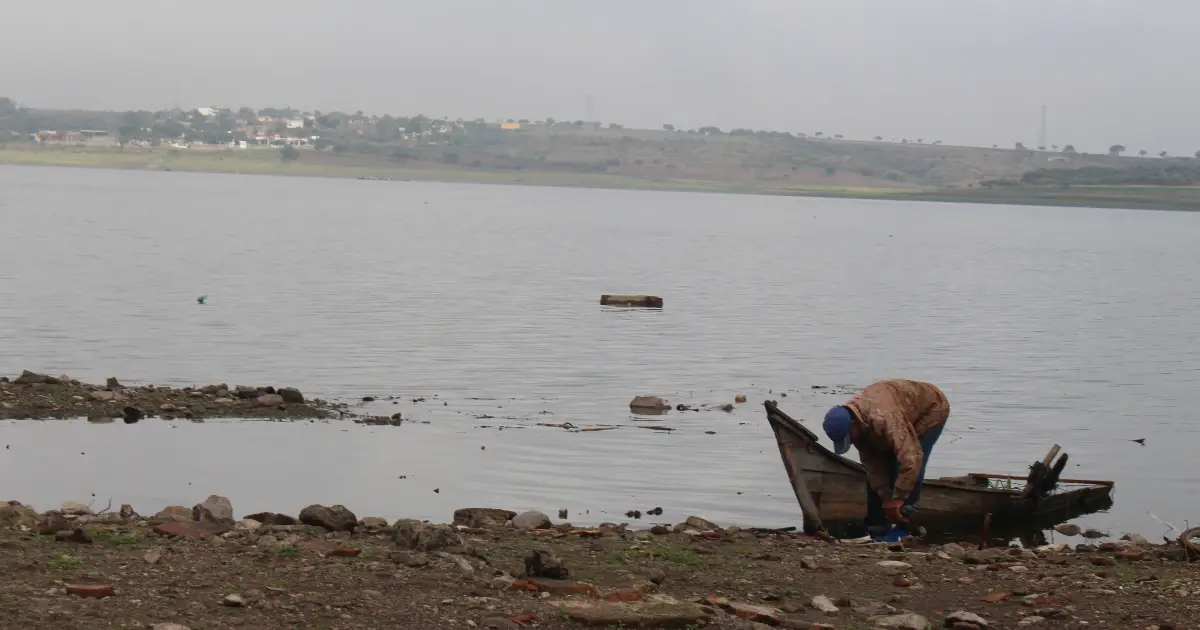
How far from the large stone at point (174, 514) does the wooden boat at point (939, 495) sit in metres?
5.47

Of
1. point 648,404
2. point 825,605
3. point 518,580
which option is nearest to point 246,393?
point 648,404

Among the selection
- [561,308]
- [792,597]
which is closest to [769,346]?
[561,308]

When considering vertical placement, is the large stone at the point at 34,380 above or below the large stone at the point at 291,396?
above

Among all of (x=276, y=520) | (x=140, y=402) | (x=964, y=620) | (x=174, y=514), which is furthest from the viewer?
(x=140, y=402)

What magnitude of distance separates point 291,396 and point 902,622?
14.6 metres

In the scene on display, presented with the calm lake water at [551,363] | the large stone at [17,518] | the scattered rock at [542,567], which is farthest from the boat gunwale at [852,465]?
the large stone at [17,518]

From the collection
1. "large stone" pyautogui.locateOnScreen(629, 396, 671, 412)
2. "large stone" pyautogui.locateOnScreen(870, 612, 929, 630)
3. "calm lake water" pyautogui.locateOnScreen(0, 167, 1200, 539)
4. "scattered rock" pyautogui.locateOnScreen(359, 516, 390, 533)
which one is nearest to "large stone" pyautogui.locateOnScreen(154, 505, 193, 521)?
"scattered rock" pyautogui.locateOnScreen(359, 516, 390, 533)

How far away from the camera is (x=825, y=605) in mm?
10266

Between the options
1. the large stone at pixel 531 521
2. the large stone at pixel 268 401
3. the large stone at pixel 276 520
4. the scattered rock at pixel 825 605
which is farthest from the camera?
the large stone at pixel 268 401

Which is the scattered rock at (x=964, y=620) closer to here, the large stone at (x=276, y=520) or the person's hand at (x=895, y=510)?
the person's hand at (x=895, y=510)

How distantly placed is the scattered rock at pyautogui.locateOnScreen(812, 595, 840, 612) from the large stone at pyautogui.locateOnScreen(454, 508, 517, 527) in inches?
171

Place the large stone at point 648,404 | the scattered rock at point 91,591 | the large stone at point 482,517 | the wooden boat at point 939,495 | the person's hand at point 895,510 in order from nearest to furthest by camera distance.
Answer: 1. the scattered rock at point 91,591
2. the large stone at point 482,517
3. the person's hand at point 895,510
4. the wooden boat at point 939,495
5. the large stone at point 648,404

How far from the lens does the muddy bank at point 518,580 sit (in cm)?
905

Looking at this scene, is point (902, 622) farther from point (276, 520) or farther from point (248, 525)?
point (276, 520)
